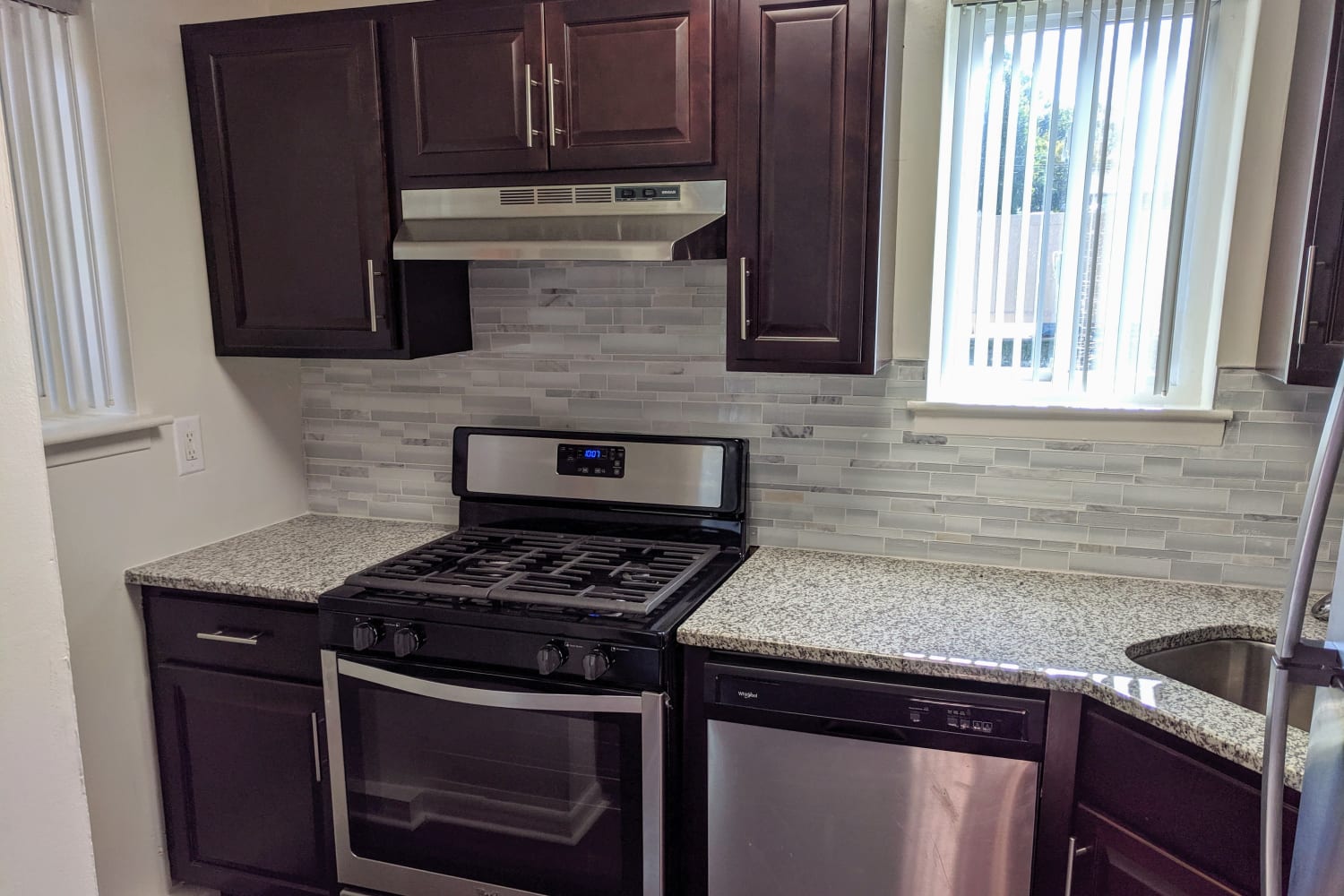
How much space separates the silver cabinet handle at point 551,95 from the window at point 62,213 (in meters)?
1.00

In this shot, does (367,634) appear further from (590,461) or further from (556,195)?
(556,195)

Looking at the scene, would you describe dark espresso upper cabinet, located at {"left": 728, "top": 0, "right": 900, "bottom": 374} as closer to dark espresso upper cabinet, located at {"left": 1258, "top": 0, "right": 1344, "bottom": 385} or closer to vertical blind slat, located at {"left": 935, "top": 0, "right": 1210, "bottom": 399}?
vertical blind slat, located at {"left": 935, "top": 0, "right": 1210, "bottom": 399}

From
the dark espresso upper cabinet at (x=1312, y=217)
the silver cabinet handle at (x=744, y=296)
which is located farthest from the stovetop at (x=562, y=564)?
the dark espresso upper cabinet at (x=1312, y=217)

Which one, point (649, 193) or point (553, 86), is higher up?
point (553, 86)

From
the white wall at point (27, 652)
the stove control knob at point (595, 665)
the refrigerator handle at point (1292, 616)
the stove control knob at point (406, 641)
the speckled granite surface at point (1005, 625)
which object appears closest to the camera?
the white wall at point (27, 652)

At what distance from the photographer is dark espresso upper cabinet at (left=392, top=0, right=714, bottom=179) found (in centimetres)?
184

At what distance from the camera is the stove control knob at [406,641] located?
1809 millimetres

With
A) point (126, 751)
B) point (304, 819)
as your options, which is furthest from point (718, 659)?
point (126, 751)

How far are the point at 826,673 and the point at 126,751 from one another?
5.42 ft

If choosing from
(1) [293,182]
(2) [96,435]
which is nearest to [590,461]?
(1) [293,182]

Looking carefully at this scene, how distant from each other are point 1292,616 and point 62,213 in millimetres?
2328

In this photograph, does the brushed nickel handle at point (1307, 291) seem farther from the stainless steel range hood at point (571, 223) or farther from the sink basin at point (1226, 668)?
the stainless steel range hood at point (571, 223)

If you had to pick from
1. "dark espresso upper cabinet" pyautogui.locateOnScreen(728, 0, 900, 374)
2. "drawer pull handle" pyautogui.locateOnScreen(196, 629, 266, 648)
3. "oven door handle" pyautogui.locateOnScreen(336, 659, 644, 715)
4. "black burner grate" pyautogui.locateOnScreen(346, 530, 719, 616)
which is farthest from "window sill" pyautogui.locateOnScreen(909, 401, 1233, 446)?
"drawer pull handle" pyautogui.locateOnScreen(196, 629, 266, 648)

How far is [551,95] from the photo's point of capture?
192 centimetres
